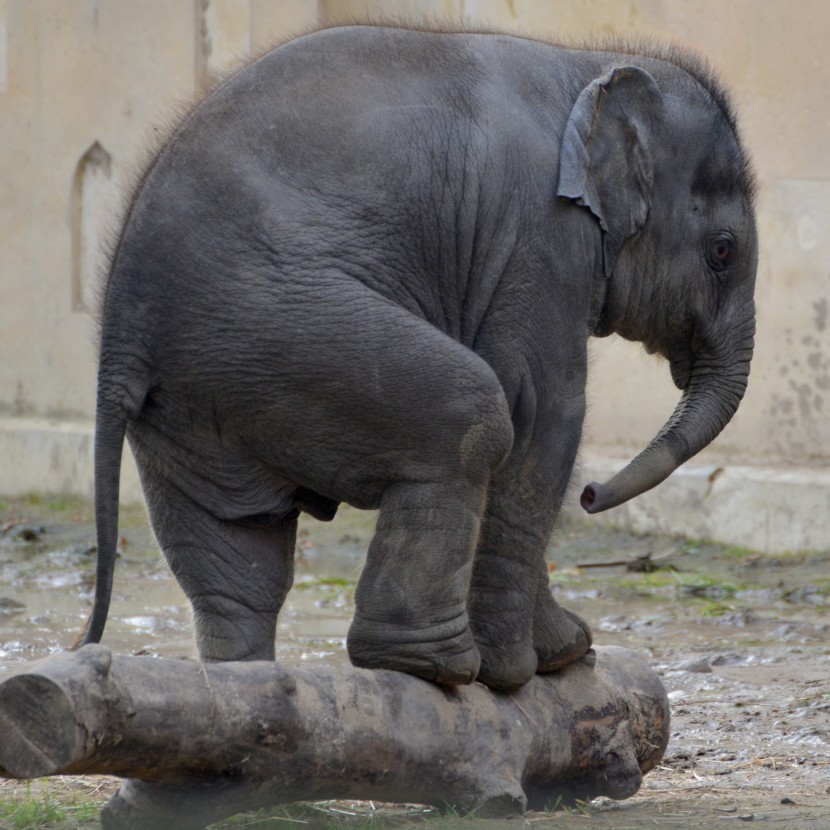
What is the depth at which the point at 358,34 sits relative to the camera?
392 cm

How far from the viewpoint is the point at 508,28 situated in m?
8.93

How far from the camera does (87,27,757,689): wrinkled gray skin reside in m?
3.61

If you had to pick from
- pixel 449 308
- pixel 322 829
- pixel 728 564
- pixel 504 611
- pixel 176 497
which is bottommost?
pixel 728 564

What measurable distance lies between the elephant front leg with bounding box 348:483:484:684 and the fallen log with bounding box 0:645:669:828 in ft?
0.25

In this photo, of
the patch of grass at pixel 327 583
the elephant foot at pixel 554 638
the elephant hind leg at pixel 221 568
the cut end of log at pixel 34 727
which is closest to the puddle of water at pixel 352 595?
the patch of grass at pixel 327 583

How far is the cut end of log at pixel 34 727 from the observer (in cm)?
279

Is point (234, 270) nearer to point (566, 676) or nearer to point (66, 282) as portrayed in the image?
point (566, 676)

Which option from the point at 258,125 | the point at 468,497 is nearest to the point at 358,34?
the point at 258,125

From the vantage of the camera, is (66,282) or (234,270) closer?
(234,270)

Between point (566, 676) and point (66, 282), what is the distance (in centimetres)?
749

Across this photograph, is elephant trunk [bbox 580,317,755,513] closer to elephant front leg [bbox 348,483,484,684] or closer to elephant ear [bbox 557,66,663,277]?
elephant ear [bbox 557,66,663,277]

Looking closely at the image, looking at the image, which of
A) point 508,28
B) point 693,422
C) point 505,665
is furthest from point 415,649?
point 508,28

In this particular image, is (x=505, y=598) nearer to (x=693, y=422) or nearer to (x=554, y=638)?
(x=554, y=638)

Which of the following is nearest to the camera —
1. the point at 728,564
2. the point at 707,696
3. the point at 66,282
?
the point at 707,696
